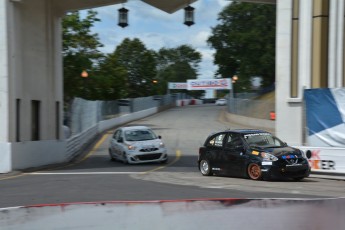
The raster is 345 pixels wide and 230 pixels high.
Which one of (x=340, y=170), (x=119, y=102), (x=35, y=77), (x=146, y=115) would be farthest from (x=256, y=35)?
(x=340, y=170)

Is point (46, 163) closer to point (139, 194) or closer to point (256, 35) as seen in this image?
point (139, 194)

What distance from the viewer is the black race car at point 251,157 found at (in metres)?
14.5

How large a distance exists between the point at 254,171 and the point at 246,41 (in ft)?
164

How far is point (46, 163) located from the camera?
68.0 feet

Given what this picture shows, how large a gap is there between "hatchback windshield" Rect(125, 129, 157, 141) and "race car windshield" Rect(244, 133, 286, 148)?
278 inches

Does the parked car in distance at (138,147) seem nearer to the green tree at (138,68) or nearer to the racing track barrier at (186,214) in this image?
the racing track barrier at (186,214)

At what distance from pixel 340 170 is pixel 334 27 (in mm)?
5221

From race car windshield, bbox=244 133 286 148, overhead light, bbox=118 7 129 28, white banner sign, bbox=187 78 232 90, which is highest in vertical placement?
overhead light, bbox=118 7 129 28

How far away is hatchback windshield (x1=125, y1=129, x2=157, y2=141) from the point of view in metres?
22.0

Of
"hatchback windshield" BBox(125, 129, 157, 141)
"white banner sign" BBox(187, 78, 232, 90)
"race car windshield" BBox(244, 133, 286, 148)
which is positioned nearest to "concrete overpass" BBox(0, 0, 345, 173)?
"race car windshield" BBox(244, 133, 286, 148)

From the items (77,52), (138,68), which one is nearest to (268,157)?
(77,52)

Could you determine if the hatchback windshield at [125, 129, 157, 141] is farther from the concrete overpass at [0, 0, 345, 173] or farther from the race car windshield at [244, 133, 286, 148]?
the race car windshield at [244, 133, 286, 148]

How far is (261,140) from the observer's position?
1559 centimetres

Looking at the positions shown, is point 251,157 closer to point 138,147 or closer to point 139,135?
point 138,147
